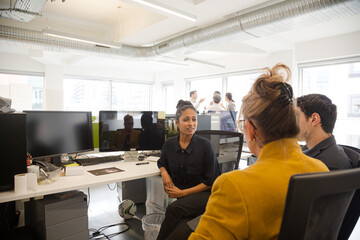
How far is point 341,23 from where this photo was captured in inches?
158

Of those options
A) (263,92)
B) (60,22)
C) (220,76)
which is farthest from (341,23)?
(60,22)

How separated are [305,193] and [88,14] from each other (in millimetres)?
5030

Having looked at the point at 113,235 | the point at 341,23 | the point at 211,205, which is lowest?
the point at 113,235

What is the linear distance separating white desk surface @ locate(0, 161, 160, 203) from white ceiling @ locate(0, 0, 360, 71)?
220 cm

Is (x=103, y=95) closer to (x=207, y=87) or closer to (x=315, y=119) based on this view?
(x=207, y=87)

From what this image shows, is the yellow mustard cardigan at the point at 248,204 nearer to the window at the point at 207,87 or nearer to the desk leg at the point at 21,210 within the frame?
the desk leg at the point at 21,210

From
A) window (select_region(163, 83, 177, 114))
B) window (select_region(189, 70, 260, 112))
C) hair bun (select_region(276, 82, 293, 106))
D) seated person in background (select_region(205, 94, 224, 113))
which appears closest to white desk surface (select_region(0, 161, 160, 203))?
hair bun (select_region(276, 82, 293, 106))

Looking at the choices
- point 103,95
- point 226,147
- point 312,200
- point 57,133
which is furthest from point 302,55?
point 103,95

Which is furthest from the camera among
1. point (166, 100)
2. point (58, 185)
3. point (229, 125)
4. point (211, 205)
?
point (166, 100)

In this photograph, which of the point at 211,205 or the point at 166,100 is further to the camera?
the point at 166,100

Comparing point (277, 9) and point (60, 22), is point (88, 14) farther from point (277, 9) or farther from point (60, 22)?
point (277, 9)

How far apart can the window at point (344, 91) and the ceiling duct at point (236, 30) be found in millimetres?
2345

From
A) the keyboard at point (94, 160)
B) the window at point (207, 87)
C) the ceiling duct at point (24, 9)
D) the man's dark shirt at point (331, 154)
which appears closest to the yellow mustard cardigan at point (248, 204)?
the man's dark shirt at point (331, 154)

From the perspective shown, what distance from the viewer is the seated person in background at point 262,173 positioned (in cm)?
67
